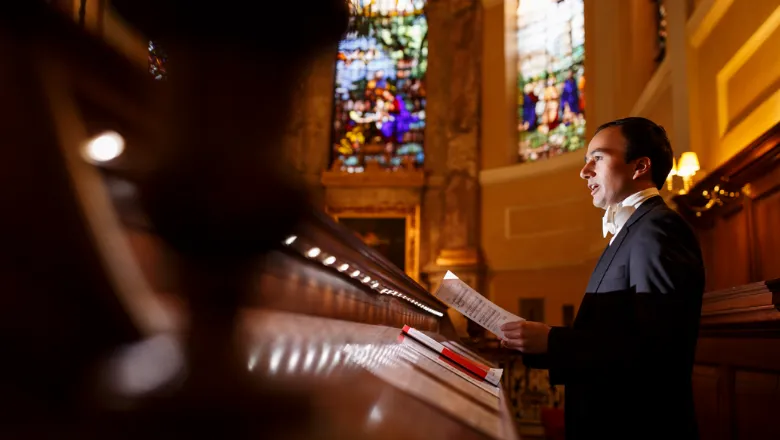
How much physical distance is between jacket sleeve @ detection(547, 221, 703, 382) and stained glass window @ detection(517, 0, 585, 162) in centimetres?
704

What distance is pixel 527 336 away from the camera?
4.73 feet

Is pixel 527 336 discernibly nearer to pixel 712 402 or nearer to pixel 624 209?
pixel 624 209

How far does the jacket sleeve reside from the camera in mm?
1270

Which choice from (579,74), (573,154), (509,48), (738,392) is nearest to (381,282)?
(738,392)

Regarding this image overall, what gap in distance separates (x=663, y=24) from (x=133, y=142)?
22.4 feet

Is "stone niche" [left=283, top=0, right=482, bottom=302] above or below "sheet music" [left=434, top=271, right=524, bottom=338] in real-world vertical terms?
above

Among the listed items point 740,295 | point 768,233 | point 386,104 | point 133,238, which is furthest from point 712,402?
point 386,104

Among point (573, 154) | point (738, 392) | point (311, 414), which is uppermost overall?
point (573, 154)

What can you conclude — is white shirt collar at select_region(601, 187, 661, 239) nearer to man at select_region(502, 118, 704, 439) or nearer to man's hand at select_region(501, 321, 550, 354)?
man at select_region(502, 118, 704, 439)

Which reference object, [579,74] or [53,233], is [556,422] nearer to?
[53,233]

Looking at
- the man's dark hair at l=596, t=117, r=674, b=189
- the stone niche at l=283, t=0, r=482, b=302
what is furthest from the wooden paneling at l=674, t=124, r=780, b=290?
the stone niche at l=283, t=0, r=482, b=302

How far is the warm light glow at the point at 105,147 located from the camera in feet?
0.74

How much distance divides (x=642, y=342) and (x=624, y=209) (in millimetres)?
433

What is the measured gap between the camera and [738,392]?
2.37m
